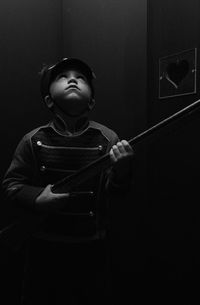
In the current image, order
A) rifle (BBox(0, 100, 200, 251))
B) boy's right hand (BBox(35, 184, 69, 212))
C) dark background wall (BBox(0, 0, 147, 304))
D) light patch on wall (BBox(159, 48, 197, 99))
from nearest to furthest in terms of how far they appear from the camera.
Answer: rifle (BBox(0, 100, 200, 251)), boy's right hand (BBox(35, 184, 69, 212)), light patch on wall (BBox(159, 48, 197, 99)), dark background wall (BBox(0, 0, 147, 304))

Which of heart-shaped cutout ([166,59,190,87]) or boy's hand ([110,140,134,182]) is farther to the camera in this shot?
heart-shaped cutout ([166,59,190,87])

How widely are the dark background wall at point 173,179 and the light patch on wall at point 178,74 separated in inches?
0.7

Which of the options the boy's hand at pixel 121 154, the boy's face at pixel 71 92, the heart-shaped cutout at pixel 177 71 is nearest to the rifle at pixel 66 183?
the boy's hand at pixel 121 154

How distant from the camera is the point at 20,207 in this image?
3.51 feet

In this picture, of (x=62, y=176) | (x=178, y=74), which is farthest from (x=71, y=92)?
(x=178, y=74)

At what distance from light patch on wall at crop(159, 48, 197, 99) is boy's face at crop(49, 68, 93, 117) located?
0.87 feet

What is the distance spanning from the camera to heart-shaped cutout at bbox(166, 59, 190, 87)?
1.17 meters

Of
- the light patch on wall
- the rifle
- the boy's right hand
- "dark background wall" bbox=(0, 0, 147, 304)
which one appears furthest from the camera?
"dark background wall" bbox=(0, 0, 147, 304)

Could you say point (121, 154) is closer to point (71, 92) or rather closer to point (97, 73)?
point (71, 92)

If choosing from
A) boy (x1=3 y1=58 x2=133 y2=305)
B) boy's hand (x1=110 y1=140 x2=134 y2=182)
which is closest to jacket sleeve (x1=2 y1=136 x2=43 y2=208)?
boy (x1=3 y1=58 x2=133 y2=305)

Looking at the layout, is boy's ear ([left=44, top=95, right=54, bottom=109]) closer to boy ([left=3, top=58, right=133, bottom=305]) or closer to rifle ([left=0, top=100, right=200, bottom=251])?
boy ([left=3, top=58, right=133, bottom=305])

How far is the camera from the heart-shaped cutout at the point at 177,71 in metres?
1.17

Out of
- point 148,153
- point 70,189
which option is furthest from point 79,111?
point 148,153

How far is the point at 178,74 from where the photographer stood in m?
1.19
